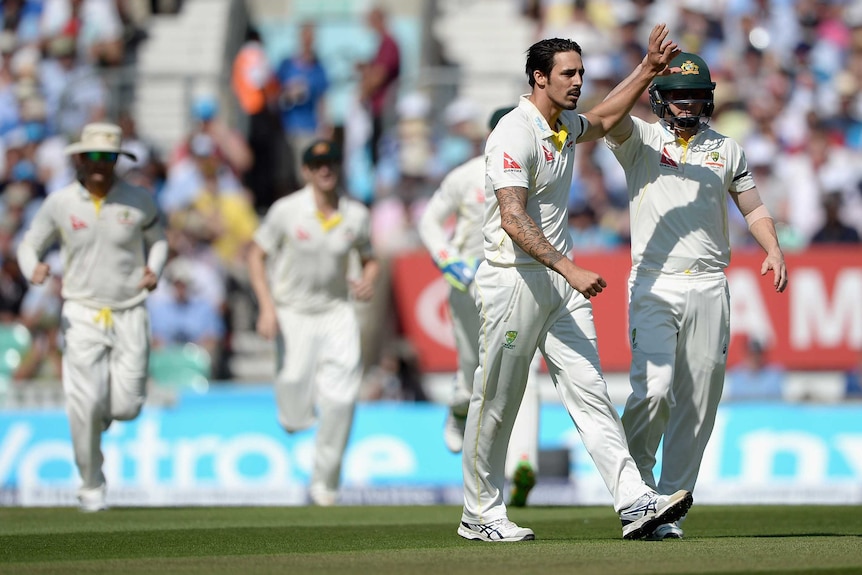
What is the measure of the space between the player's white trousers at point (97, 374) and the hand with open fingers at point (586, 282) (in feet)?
16.2

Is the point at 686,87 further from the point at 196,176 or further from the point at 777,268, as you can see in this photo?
the point at 196,176

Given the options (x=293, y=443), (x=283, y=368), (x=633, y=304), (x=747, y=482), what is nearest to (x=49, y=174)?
(x=293, y=443)

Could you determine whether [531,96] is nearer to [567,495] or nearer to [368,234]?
[368,234]

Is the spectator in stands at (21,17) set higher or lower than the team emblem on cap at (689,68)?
lower

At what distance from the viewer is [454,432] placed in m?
12.1

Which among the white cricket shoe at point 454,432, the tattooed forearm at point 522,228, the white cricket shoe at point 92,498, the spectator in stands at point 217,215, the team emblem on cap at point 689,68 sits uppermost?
the team emblem on cap at point 689,68

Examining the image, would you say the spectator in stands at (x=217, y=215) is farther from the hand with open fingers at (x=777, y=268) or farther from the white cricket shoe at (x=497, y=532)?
the hand with open fingers at (x=777, y=268)

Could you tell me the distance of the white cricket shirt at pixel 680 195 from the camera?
341 inches

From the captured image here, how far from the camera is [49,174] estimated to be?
20.1 metres

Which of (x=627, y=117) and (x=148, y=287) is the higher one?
(x=627, y=117)

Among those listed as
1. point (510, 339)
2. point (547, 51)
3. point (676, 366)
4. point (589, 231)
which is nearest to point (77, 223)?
point (510, 339)

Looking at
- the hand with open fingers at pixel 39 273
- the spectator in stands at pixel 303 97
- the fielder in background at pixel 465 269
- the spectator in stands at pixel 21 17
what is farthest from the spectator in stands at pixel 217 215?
the hand with open fingers at pixel 39 273

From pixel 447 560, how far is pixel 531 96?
102 inches

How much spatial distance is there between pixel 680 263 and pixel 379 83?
1254 cm
